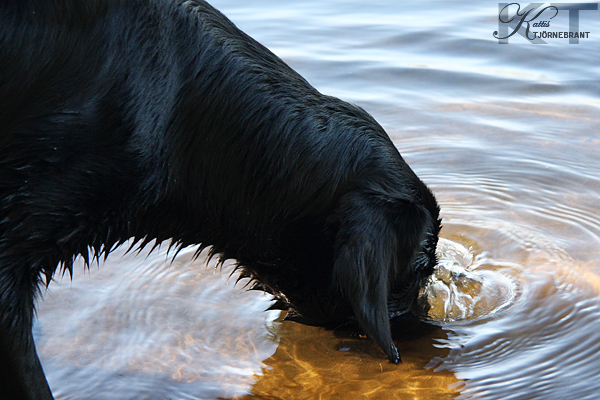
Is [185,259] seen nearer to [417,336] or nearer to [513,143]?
[417,336]

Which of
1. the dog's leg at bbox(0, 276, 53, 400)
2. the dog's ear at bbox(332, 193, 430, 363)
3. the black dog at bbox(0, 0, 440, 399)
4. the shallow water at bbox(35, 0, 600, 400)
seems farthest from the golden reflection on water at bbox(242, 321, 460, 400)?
the dog's leg at bbox(0, 276, 53, 400)

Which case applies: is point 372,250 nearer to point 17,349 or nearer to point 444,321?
point 444,321

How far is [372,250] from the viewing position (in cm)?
243

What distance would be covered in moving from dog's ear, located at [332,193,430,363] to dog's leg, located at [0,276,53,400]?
1029 millimetres

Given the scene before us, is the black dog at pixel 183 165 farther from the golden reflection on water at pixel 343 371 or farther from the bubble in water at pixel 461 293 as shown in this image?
the bubble in water at pixel 461 293

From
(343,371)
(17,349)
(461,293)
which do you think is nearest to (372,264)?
(343,371)

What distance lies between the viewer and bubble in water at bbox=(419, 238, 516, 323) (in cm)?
318

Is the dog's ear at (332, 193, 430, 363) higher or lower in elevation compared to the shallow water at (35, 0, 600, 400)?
higher

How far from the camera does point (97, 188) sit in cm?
230

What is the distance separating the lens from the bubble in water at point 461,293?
10.4ft

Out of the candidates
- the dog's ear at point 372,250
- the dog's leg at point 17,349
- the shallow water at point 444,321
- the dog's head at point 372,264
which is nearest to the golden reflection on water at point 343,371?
the shallow water at point 444,321

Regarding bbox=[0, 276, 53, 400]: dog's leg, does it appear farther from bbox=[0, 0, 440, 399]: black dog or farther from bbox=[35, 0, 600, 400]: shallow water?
bbox=[35, 0, 600, 400]: shallow water

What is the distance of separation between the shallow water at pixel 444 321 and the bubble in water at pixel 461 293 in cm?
4

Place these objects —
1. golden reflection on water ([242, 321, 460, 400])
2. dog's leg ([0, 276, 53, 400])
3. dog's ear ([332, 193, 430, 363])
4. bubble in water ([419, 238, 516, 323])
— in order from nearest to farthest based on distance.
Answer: dog's leg ([0, 276, 53, 400])
dog's ear ([332, 193, 430, 363])
golden reflection on water ([242, 321, 460, 400])
bubble in water ([419, 238, 516, 323])
